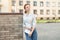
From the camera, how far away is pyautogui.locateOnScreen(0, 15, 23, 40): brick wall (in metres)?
7.93

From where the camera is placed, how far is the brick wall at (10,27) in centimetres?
793

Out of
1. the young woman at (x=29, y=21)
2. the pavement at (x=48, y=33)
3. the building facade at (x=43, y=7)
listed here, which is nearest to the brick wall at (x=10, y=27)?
the young woman at (x=29, y=21)

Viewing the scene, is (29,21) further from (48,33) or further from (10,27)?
(48,33)

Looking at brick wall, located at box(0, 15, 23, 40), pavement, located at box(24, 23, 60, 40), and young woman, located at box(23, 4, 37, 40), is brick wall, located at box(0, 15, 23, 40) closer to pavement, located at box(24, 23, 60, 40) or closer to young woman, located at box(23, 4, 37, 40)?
young woman, located at box(23, 4, 37, 40)

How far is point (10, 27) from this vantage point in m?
7.92

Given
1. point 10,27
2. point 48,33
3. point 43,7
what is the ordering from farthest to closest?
point 43,7 < point 48,33 < point 10,27

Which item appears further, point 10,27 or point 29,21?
point 10,27

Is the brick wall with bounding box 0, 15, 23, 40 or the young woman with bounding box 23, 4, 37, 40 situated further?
the brick wall with bounding box 0, 15, 23, 40

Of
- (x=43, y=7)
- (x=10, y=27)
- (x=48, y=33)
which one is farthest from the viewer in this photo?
(x=43, y=7)

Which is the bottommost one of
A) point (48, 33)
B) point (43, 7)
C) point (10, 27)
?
point (43, 7)

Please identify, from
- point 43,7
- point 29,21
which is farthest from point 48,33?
point 43,7

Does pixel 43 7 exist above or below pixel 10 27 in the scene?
below

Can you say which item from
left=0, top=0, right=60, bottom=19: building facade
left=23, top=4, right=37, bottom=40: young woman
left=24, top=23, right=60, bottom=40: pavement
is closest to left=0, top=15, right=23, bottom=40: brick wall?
left=23, top=4, right=37, bottom=40: young woman

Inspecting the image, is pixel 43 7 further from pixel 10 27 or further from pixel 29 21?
pixel 29 21
